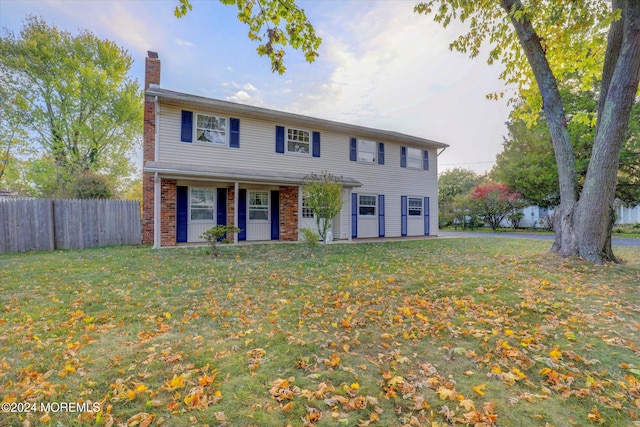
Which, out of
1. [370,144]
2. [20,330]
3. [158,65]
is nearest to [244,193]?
[158,65]

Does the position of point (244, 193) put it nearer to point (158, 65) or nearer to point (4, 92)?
point (158, 65)

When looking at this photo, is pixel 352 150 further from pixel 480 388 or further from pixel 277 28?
pixel 480 388

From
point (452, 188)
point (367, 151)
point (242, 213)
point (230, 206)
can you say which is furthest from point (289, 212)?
point (452, 188)

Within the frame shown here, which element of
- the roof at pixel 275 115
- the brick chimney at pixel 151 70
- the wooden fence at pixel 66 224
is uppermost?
the brick chimney at pixel 151 70

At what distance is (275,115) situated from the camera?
38.1 ft

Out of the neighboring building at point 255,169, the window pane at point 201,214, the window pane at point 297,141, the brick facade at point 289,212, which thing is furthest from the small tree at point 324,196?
the window pane at point 201,214

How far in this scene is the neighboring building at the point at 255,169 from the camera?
33.9 ft

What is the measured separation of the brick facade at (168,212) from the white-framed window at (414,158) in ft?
37.1

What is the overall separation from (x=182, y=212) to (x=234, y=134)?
3.50m

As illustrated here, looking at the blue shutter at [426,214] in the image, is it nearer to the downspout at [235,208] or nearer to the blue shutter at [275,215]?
the blue shutter at [275,215]

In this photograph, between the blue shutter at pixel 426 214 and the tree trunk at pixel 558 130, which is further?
the blue shutter at pixel 426 214

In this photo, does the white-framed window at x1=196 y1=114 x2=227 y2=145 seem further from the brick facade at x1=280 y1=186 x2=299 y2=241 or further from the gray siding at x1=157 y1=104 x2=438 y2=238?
the brick facade at x1=280 y1=186 x2=299 y2=241

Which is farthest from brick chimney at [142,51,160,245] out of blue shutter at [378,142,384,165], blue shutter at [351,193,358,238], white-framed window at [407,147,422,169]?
white-framed window at [407,147,422,169]

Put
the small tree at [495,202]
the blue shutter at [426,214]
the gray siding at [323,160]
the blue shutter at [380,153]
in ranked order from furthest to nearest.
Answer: the small tree at [495,202] < the blue shutter at [426,214] < the blue shutter at [380,153] < the gray siding at [323,160]
